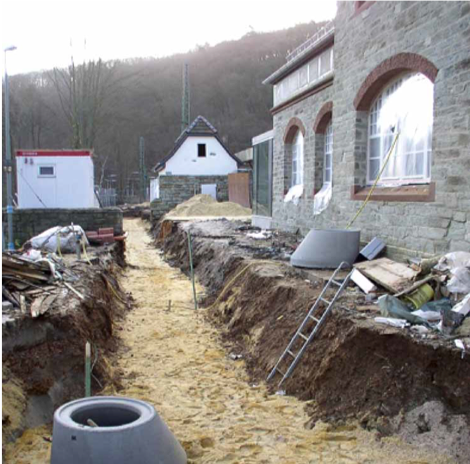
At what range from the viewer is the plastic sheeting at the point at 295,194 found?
48.3ft

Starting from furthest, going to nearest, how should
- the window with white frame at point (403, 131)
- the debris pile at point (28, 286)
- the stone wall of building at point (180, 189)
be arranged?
1. the stone wall of building at point (180, 189)
2. the window with white frame at point (403, 131)
3. the debris pile at point (28, 286)

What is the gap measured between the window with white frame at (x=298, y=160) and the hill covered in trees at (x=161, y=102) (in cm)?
3534

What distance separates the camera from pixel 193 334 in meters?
9.49

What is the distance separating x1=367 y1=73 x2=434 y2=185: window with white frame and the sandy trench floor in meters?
4.72

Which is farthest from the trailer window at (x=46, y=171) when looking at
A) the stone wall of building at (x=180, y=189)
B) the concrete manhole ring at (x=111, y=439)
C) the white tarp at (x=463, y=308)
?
the white tarp at (x=463, y=308)

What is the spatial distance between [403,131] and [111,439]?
7.79 m

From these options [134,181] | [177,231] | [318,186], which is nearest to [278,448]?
[318,186]

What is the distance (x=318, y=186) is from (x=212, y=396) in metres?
8.19

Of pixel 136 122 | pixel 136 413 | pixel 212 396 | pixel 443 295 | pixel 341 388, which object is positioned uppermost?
pixel 136 122

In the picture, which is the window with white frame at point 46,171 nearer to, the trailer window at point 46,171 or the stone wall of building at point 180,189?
the trailer window at point 46,171

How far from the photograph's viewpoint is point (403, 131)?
30.7ft

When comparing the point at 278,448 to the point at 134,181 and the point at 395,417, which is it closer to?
the point at 395,417

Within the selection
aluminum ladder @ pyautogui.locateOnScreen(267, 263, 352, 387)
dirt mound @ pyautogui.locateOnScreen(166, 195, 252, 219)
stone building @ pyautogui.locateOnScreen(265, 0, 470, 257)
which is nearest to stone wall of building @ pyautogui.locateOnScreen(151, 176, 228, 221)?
dirt mound @ pyautogui.locateOnScreen(166, 195, 252, 219)

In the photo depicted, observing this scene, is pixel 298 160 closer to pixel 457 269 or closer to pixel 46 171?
pixel 46 171
